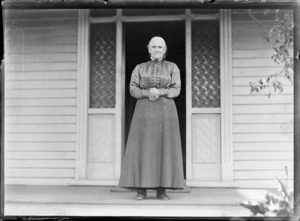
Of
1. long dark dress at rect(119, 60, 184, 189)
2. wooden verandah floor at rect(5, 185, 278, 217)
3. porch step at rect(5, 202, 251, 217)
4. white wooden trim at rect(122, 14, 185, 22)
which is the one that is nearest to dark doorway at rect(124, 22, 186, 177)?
white wooden trim at rect(122, 14, 185, 22)

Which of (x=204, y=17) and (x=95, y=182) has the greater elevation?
(x=204, y=17)

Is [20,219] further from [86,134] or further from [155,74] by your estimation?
[155,74]

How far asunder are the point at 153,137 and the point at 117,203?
69 cm

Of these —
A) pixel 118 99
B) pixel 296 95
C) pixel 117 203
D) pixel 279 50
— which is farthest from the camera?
pixel 118 99

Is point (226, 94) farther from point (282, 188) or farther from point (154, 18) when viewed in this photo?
point (282, 188)

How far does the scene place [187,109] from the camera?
505cm

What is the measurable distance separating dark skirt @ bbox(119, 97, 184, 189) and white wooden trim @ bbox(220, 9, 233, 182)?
0.40m

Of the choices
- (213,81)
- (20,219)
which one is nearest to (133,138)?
(213,81)

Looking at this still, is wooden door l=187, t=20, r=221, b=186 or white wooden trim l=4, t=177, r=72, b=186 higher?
wooden door l=187, t=20, r=221, b=186

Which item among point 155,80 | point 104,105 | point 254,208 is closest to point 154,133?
point 155,80

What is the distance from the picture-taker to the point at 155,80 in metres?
4.70

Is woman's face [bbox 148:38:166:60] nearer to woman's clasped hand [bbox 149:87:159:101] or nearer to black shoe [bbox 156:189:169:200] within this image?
woman's clasped hand [bbox 149:87:159:101]

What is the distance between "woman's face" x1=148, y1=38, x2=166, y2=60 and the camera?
15.4ft

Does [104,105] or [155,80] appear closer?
[155,80]
